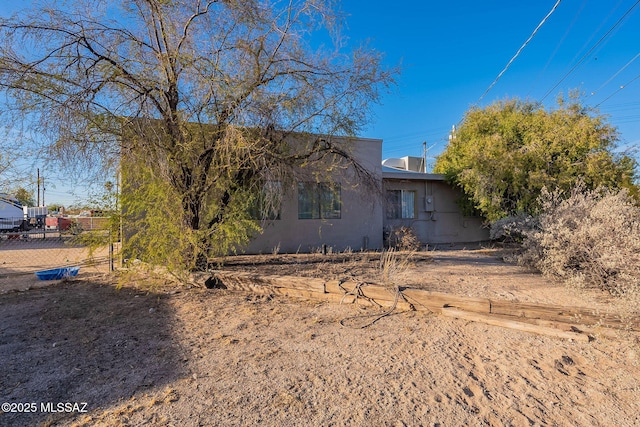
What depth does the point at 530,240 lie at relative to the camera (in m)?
8.05

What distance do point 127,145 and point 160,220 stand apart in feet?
4.92

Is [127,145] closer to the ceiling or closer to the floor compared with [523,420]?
closer to the ceiling

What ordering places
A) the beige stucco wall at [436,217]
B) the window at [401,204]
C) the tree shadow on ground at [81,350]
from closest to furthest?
1. the tree shadow on ground at [81,350]
2. the window at [401,204]
3. the beige stucco wall at [436,217]

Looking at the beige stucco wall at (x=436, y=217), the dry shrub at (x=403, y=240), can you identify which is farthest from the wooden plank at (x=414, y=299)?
the beige stucco wall at (x=436, y=217)

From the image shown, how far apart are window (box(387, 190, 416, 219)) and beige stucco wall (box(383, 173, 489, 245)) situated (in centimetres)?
15

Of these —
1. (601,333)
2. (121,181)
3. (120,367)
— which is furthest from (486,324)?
(121,181)

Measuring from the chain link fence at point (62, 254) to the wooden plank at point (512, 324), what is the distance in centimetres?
557

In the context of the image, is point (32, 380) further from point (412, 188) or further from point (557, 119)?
point (557, 119)

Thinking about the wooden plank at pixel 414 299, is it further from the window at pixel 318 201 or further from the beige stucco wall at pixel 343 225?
the beige stucco wall at pixel 343 225

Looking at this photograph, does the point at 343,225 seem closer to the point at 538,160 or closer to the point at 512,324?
the point at 538,160

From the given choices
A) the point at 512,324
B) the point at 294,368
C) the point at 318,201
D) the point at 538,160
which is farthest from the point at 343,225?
the point at 294,368

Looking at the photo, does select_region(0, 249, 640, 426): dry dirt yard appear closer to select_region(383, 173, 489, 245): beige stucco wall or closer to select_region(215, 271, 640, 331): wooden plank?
select_region(215, 271, 640, 331): wooden plank

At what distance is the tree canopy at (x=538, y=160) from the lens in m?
11.3

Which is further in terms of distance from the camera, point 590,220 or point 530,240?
point 530,240
